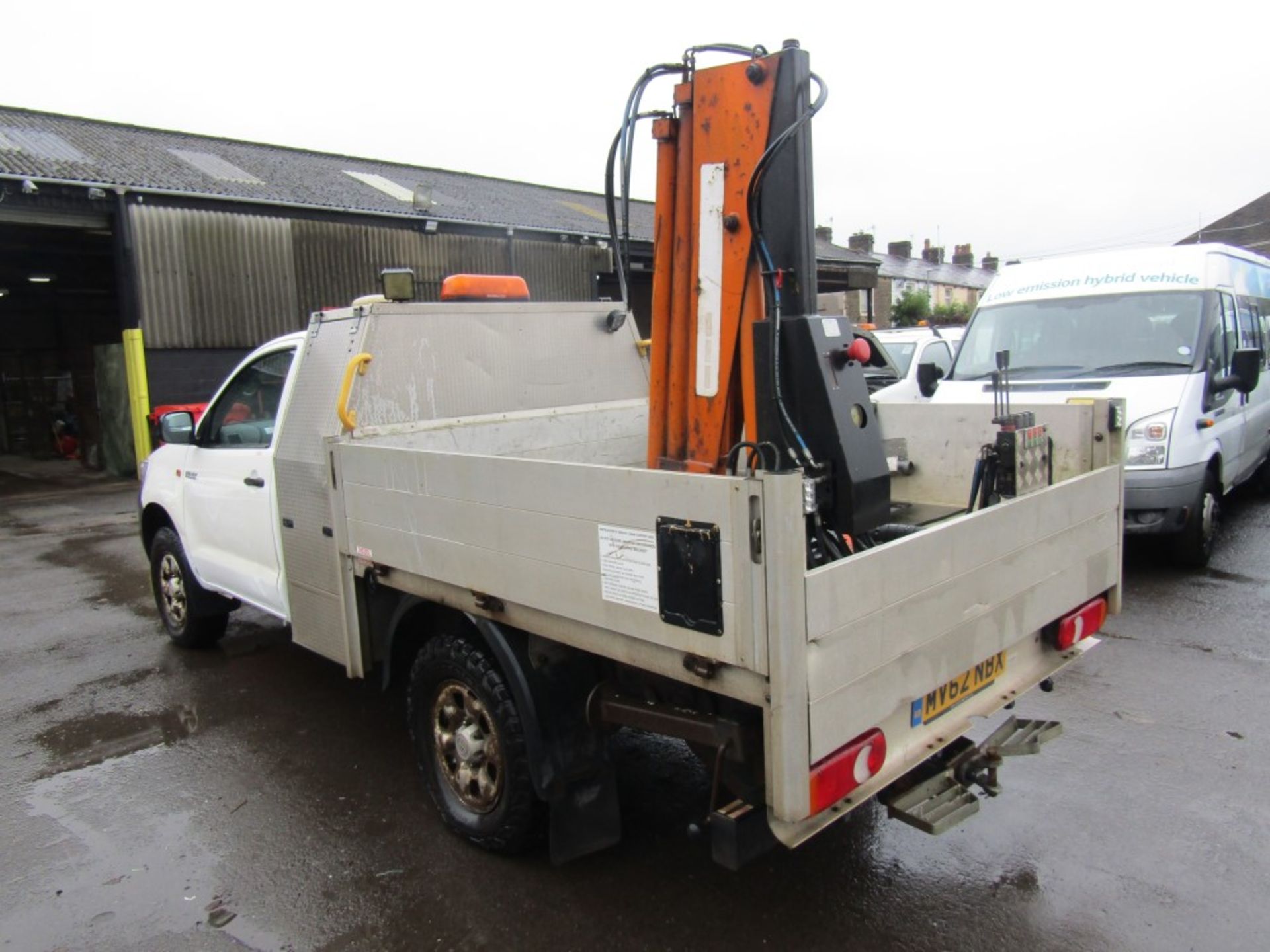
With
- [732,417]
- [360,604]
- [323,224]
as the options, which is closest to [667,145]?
[732,417]

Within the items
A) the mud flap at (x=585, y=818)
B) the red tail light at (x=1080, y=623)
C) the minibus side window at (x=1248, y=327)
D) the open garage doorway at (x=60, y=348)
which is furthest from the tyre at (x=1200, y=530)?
the open garage doorway at (x=60, y=348)

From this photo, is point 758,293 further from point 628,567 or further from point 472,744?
point 472,744

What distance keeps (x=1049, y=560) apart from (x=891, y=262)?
46847mm

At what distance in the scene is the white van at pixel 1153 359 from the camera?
615 centimetres

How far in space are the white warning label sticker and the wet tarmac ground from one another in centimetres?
117

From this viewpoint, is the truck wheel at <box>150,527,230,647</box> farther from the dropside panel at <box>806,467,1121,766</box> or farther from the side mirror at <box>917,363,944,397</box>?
the side mirror at <box>917,363,944,397</box>

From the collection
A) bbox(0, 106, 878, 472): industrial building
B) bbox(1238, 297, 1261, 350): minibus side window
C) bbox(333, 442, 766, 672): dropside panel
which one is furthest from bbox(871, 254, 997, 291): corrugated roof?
bbox(333, 442, 766, 672): dropside panel

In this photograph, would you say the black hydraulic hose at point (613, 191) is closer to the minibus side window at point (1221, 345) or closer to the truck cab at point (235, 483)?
the truck cab at point (235, 483)

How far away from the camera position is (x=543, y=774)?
290 cm

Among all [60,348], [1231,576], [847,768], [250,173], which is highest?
[250,173]

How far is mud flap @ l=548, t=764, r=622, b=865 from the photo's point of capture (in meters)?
3.00

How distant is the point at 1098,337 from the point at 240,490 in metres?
6.21

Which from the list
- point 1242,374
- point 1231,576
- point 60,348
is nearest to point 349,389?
point 1231,576

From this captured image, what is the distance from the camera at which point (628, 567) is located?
249 centimetres
